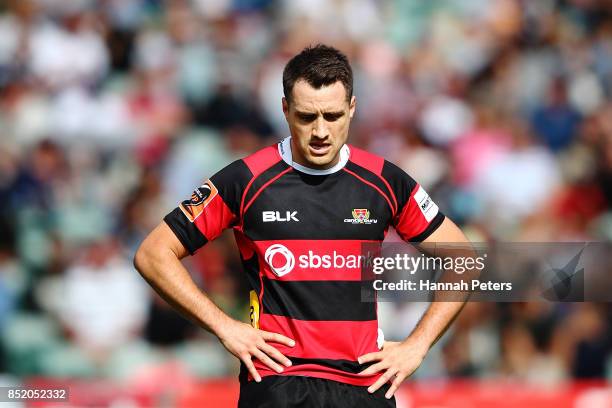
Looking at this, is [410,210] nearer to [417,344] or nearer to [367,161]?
[367,161]

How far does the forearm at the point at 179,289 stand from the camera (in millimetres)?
5086

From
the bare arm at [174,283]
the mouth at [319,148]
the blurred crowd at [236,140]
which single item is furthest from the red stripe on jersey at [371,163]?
the blurred crowd at [236,140]

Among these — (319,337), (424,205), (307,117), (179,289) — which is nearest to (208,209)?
(179,289)

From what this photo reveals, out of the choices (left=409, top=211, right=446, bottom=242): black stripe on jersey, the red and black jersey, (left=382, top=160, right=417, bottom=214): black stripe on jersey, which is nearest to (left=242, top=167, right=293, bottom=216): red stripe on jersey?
the red and black jersey

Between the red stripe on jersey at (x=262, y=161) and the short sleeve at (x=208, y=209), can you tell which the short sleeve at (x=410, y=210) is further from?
the short sleeve at (x=208, y=209)

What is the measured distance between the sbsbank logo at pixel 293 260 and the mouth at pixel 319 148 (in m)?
0.47

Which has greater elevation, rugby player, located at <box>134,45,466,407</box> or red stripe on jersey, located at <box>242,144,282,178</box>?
red stripe on jersey, located at <box>242,144,282,178</box>

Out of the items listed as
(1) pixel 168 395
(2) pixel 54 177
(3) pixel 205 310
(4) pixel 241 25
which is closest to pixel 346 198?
(3) pixel 205 310

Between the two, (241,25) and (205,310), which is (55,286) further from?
(205,310)

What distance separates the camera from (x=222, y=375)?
33.3 ft

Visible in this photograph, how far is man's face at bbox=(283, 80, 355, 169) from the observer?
511 centimetres

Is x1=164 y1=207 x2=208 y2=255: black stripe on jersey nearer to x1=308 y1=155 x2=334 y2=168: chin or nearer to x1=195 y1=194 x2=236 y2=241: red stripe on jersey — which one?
x1=195 y1=194 x2=236 y2=241: red stripe on jersey

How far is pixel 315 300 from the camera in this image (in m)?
5.12

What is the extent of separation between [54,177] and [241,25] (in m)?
3.36
